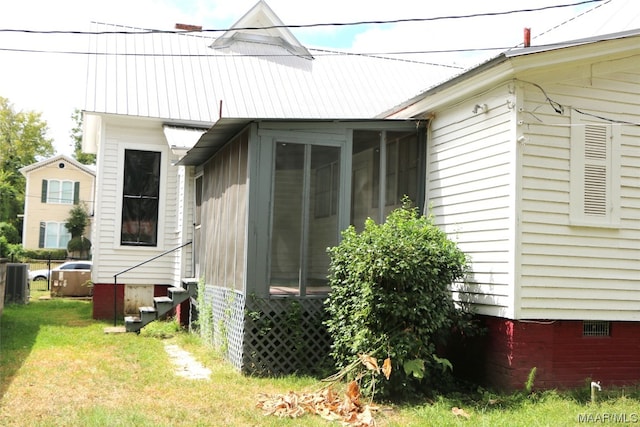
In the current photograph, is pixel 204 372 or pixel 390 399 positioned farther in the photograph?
pixel 204 372

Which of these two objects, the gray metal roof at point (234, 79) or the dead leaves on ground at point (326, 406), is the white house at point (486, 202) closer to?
the dead leaves on ground at point (326, 406)

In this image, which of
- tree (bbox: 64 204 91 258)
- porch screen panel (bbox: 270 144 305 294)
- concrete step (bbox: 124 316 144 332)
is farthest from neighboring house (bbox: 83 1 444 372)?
tree (bbox: 64 204 91 258)

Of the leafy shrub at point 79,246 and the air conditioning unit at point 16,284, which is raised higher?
the leafy shrub at point 79,246

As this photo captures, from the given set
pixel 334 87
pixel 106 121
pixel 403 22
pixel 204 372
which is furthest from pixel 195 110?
pixel 204 372

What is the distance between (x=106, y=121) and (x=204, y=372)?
313 inches

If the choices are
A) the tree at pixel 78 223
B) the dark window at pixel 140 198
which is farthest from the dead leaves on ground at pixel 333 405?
the tree at pixel 78 223

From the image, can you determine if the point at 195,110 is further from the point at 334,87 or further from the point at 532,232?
the point at 532,232

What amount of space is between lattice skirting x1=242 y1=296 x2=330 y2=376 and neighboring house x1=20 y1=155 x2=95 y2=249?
34.2 m

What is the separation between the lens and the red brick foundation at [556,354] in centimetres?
750

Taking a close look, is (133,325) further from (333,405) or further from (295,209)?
(333,405)

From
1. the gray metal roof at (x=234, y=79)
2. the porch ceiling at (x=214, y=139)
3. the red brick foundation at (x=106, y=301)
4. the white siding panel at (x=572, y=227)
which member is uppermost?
the gray metal roof at (x=234, y=79)

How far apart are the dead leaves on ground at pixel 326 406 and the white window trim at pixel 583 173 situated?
3462mm

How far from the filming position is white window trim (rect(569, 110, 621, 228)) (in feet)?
25.5

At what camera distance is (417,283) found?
7.44 meters
